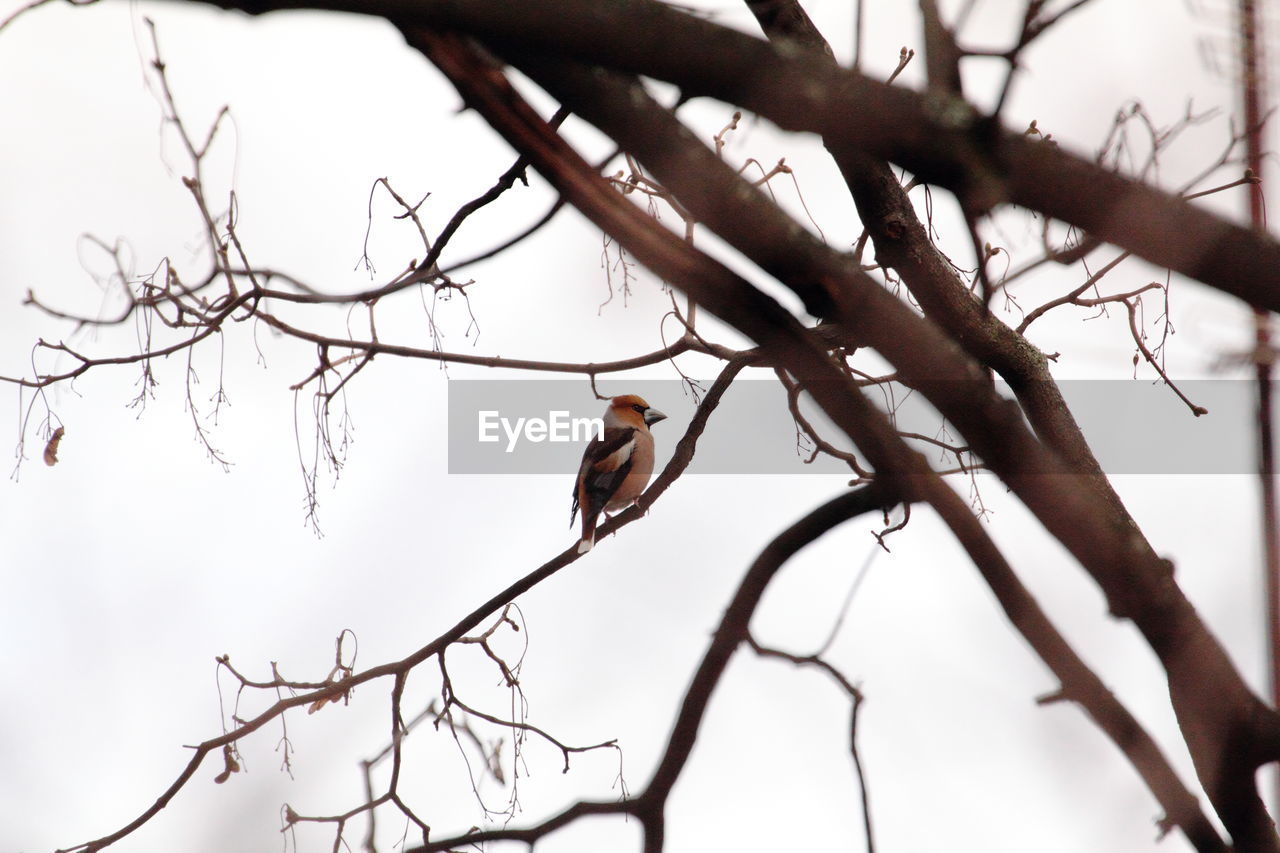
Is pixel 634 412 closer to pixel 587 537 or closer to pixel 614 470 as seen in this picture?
pixel 614 470

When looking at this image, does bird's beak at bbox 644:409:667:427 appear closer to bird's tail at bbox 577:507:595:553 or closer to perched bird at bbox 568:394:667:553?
perched bird at bbox 568:394:667:553

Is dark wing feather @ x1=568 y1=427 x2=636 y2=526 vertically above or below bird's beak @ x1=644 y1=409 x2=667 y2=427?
below

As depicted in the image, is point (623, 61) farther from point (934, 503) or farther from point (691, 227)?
point (691, 227)

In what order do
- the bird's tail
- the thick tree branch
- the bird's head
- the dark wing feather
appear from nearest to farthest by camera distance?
the thick tree branch < the bird's tail < the dark wing feather < the bird's head

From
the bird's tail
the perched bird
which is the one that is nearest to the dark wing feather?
the perched bird

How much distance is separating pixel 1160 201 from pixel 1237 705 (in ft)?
2.98

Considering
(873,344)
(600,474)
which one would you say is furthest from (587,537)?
(873,344)

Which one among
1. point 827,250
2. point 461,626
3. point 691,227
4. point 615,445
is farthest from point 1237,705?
point 615,445

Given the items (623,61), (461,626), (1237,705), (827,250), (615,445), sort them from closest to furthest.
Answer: (623,61), (827,250), (1237,705), (461,626), (615,445)

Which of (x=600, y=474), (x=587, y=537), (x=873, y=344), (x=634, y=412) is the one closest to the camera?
(x=873, y=344)

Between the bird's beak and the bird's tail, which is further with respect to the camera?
the bird's beak

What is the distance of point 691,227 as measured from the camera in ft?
11.9

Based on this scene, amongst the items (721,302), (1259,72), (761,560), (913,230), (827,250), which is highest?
(913,230)

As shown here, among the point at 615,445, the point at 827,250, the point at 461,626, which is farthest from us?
the point at 615,445
